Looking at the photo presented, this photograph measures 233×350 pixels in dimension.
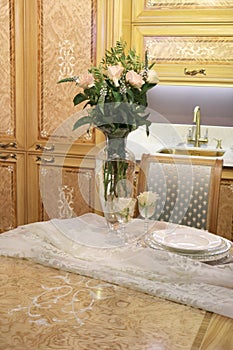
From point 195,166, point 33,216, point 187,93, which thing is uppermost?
point 187,93

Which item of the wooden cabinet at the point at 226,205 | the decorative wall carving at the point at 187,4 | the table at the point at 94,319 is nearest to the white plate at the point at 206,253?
the table at the point at 94,319

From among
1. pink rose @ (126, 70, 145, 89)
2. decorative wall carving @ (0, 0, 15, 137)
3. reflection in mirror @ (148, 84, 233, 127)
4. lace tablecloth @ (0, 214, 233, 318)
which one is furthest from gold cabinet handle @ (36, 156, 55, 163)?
pink rose @ (126, 70, 145, 89)

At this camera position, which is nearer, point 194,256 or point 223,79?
point 194,256

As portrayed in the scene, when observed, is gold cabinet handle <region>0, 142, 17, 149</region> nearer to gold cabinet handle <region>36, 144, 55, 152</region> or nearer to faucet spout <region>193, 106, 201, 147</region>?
gold cabinet handle <region>36, 144, 55, 152</region>

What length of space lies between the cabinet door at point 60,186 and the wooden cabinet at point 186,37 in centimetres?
81

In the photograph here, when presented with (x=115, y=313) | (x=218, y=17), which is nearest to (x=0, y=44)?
(x=218, y=17)

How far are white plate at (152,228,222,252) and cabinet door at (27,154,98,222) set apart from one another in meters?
1.63

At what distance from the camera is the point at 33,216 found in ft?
12.0

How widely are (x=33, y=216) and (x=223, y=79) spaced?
1579mm

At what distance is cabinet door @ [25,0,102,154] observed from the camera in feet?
11.0

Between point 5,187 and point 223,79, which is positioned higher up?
point 223,79

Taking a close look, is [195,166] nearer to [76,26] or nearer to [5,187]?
[76,26]

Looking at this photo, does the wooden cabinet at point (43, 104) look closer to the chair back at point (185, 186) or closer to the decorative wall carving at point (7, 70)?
the decorative wall carving at point (7, 70)

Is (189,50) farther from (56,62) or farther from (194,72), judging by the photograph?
(56,62)
